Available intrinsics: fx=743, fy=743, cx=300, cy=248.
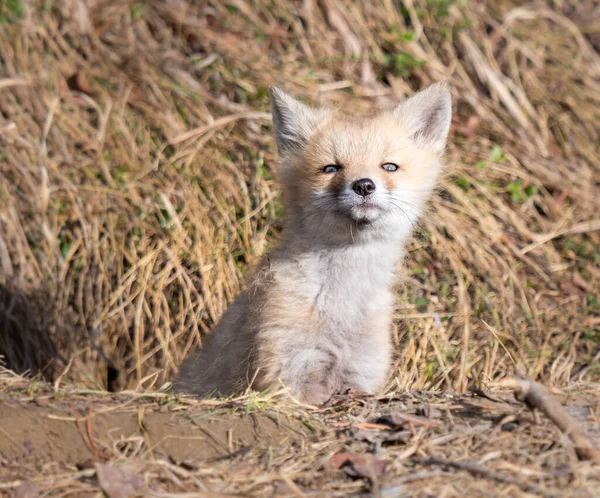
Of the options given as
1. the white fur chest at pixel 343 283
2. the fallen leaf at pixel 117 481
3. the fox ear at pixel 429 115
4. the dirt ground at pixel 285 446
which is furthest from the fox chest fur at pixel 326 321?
the fallen leaf at pixel 117 481

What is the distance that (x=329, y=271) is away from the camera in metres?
3.67

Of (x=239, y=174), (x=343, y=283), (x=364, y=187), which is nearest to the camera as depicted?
(x=364, y=187)

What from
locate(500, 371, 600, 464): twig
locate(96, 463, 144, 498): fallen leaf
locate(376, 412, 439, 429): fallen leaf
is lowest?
locate(96, 463, 144, 498): fallen leaf

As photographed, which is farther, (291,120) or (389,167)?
(291,120)

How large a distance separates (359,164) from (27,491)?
2.12 m

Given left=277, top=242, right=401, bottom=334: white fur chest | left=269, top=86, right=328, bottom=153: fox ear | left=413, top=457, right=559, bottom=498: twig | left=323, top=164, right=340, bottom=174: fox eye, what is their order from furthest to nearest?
left=269, top=86, right=328, bottom=153: fox ear, left=323, top=164, right=340, bottom=174: fox eye, left=277, top=242, right=401, bottom=334: white fur chest, left=413, top=457, right=559, bottom=498: twig

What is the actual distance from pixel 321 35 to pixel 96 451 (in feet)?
14.8

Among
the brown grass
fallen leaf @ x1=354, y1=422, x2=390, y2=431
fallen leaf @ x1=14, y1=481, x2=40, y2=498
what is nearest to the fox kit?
fallen leaf @ x1=354, y1=422, x2=390, y2=431

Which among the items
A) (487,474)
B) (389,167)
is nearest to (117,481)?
(487,474)

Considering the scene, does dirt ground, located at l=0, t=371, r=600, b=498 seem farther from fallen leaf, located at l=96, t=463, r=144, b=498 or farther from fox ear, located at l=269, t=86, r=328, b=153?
fox ear, located at l=269, t=86, r=328, b=153

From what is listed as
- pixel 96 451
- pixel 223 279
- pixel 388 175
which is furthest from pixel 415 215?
pixel 96 451

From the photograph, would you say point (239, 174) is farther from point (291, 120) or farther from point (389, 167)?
point (389, 167)

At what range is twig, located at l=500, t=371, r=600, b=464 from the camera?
237 centimetres

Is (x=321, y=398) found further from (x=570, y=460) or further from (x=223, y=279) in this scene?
(x=223, y=279)
